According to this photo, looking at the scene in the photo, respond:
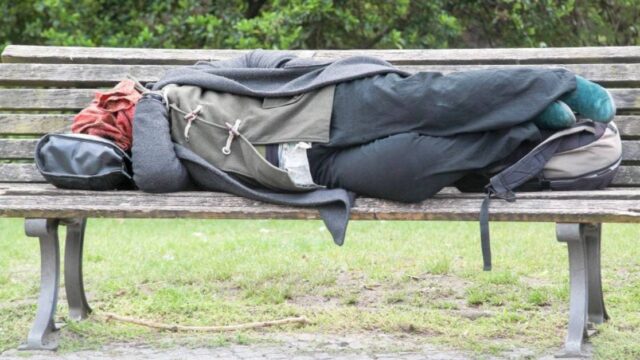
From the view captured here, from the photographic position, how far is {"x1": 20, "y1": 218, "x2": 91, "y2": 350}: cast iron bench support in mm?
4098

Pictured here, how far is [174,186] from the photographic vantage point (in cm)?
406

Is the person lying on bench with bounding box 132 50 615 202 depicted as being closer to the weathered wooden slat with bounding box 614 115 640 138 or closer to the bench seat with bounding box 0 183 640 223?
the bench seat with bounding box 0 183 640 223

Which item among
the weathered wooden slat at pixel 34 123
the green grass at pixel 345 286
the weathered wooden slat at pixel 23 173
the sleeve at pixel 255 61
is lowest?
the green grass at pixel 345 286

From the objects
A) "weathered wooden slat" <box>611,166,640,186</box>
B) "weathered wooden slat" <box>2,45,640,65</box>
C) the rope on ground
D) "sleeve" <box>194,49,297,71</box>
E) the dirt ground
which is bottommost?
the rope on ground

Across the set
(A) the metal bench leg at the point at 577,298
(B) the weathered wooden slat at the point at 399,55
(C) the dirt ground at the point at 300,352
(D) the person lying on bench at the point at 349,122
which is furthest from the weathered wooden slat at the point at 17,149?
(A) the metal bench leg at the point at 577,298

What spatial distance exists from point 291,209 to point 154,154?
54cm

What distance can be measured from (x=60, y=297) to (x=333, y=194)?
5.72ft

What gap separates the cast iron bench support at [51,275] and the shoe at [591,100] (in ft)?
6.31

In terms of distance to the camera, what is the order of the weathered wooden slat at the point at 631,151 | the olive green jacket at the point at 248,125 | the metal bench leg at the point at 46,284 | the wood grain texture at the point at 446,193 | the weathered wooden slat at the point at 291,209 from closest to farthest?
the weathered wooden slat at the point at 291,209 → the wood grain texture at the point at 446,193 → the olive green jacket at the point at 248,125 → the metal bench leg at the point at 46,284 → the weathered wooden slat at the point at 631,151

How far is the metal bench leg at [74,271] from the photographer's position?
456 centimetres

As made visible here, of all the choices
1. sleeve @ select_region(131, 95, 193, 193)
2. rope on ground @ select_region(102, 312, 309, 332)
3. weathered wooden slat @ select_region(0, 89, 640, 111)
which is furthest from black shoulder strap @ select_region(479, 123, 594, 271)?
weathered wooden slat @ select_region(0, 89, 640, 111)

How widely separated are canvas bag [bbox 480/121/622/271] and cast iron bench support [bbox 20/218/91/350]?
159cm

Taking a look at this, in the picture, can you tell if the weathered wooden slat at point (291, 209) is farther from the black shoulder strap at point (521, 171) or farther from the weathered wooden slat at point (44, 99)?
the weathered wooden slat at point (44, 99)

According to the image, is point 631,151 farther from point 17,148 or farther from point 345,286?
point 17,148
